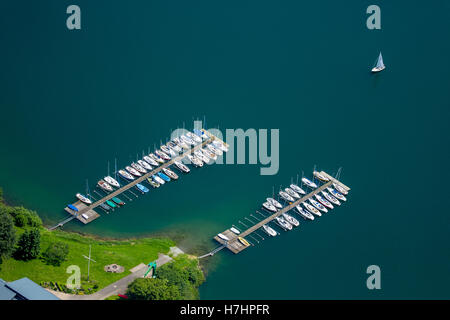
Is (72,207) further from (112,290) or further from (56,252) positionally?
(112,290)

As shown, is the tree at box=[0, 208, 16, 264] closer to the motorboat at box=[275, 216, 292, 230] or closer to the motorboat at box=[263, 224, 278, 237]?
the motorboat at box=[263, 224, 278, 237]

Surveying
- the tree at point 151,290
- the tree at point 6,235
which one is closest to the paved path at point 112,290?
the tree at point 151,290

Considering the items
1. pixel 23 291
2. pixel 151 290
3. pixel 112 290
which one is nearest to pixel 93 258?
pixel 112 290

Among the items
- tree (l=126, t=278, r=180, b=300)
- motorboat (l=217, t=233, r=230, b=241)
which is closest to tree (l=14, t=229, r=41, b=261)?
tree (l=126, t=278, r=180, b=300)

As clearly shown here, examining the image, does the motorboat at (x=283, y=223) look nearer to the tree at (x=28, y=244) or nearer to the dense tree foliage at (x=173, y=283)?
the dense tree foliage at (x=173, y=283)
